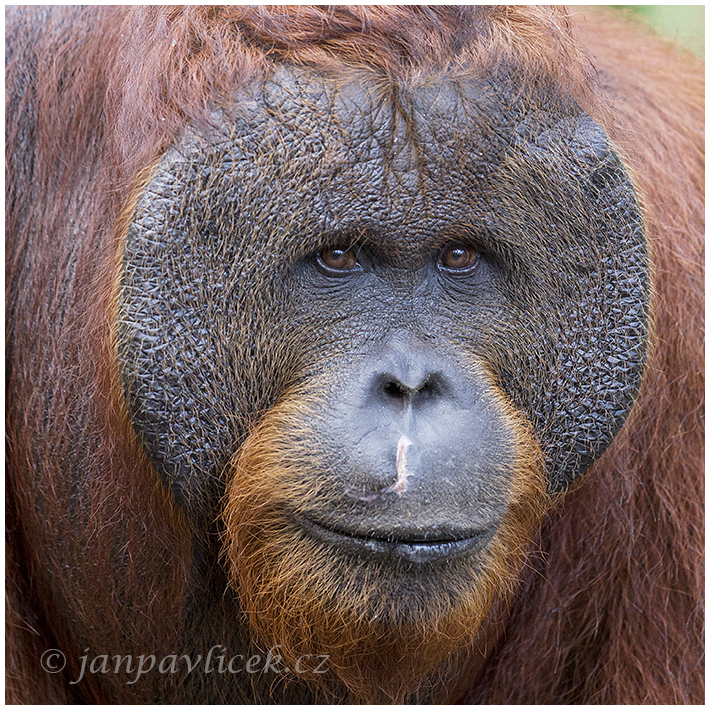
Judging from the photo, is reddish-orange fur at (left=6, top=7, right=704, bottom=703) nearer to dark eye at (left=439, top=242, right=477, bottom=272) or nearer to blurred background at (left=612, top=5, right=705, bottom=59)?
dark eye at (left=439, top=242, right=477, bottom=272)

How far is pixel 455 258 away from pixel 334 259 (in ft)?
0.75

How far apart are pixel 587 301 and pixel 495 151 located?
1.13 feet

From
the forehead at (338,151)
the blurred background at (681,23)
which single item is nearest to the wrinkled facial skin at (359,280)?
the forehead at (338,151)

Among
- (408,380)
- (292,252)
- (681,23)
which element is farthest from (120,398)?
(681,23)

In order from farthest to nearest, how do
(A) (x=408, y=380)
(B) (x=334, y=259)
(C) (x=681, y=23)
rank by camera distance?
1. (C) (x=681, y=23)
2. (B) (x=334, y=259)
3. (A) (x=408, y=380)

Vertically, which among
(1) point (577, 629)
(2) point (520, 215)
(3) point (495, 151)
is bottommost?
(1) point (577, 629)

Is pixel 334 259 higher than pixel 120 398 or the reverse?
higher

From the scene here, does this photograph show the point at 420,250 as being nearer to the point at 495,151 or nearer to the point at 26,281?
the point at 495,151

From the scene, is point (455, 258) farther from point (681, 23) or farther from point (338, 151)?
point (681, 23)

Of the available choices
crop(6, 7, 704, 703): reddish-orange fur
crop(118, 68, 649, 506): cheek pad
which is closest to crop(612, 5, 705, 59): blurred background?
crop(6, 7, 704, 703): reddish-orange fur

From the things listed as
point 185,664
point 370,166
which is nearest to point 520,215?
point 370,166

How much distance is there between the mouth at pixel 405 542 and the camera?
4.88ft

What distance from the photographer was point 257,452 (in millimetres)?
1573

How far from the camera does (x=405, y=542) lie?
4.92 feet
